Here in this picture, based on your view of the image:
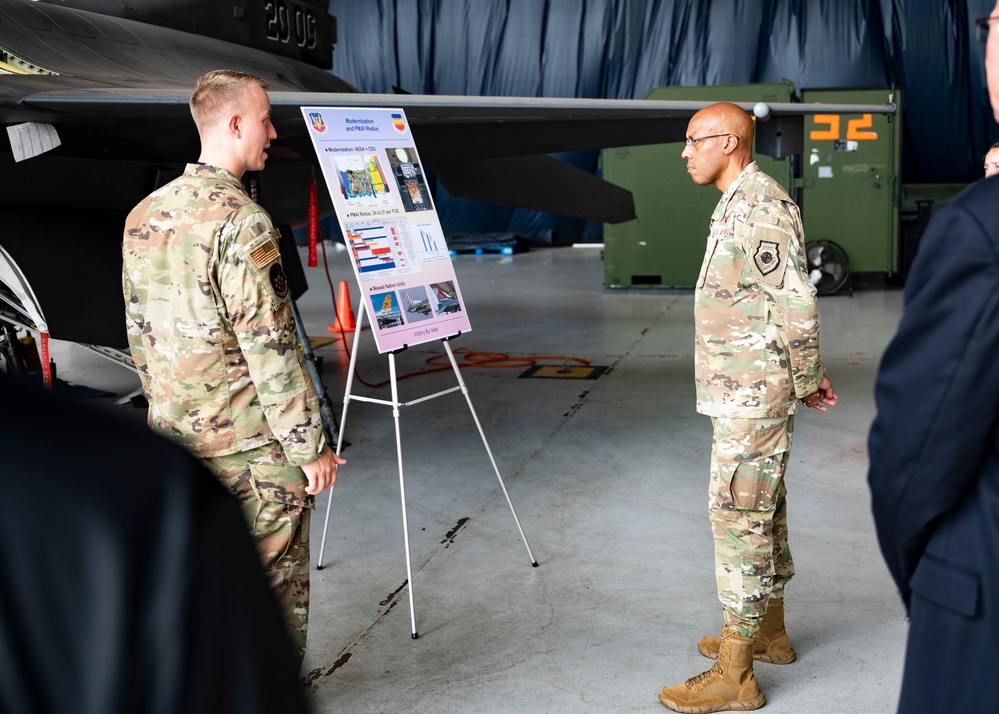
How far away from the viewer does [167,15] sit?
6.55 metres

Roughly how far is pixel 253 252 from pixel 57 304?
3.05 meters

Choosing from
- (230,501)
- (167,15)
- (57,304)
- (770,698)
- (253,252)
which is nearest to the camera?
(230,501)

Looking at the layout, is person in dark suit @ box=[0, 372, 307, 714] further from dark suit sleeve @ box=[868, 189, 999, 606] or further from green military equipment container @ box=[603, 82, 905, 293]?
green military equipment container @ box=[603, 82, 905, 293]

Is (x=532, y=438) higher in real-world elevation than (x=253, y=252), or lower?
lower

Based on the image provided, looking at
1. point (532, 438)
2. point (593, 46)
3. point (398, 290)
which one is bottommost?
point (532, 438)

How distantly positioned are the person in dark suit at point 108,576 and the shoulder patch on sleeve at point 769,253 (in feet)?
8.02

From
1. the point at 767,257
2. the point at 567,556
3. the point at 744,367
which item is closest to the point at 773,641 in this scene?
the point at 744,367

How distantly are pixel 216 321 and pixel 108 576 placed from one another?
210cm


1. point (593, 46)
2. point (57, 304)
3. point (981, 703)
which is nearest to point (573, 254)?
point (593, 46)

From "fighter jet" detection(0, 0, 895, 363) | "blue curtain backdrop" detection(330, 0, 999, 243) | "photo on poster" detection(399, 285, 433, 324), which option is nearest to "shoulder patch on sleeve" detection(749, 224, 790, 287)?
"photo on poster" detection(399, 285, 433, 324)

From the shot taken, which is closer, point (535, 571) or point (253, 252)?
point (253, 252)

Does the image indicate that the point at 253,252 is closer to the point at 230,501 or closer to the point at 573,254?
the point at 230,501

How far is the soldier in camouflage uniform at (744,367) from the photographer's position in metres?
2.82

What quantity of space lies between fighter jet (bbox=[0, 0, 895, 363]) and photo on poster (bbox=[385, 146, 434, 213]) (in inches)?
18.5
